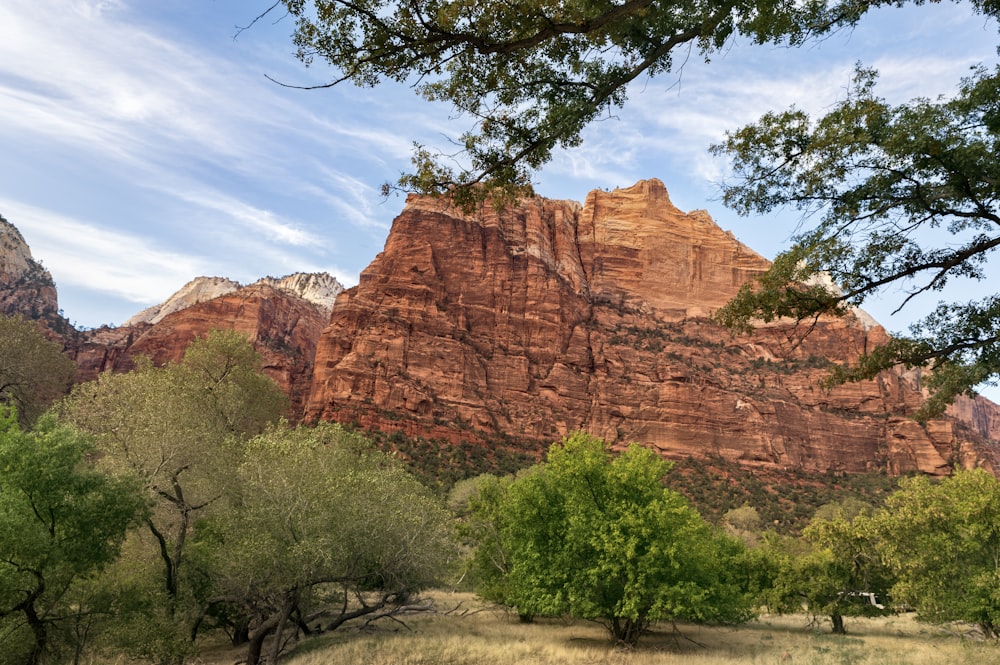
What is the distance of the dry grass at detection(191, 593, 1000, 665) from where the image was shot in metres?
15.6

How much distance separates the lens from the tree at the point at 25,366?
34031mm

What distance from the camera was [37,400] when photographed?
39.7 m

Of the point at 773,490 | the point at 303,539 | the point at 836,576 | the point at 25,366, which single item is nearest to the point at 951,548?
the point at 836,576

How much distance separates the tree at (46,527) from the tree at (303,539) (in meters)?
3.30

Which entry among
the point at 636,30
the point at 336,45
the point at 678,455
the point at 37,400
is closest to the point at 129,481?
the point at 336,45

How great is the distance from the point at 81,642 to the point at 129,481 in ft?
12.7

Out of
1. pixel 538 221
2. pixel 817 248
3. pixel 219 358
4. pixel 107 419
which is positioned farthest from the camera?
pixel 538 221

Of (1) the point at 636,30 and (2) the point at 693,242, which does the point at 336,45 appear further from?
(2) the point at 693,242

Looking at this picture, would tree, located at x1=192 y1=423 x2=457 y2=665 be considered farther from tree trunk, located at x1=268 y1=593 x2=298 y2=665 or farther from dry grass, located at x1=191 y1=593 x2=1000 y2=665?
dry grass, located at x1=191 y1=593 x2=1000 y2=665

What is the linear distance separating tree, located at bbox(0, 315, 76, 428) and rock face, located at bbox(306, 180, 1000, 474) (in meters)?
34.0

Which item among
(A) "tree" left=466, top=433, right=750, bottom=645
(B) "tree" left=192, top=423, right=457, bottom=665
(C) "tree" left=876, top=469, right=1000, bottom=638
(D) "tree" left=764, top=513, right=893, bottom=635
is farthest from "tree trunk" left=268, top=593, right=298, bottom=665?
(D) "tree" left=764, top=513, right=893, bottom=635

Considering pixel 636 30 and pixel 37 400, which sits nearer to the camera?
pixel 636 30

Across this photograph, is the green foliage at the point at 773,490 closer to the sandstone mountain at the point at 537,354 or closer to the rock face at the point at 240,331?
the sandstone mountain at the point at 537,354

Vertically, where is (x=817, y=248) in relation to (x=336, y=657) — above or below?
above
